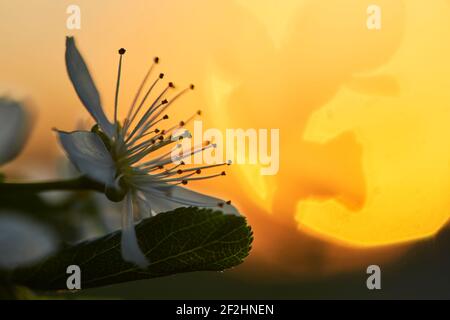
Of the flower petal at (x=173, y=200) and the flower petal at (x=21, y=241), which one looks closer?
the flower petal at (x=21, y=241)

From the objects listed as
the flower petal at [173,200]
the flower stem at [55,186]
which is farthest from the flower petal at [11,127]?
the flower petal at [173,200]

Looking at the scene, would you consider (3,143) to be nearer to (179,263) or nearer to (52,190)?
(52,190)

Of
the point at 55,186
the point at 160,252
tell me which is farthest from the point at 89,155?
the point at 160,252

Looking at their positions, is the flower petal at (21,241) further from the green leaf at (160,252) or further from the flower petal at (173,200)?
the flower petal at (173,200)

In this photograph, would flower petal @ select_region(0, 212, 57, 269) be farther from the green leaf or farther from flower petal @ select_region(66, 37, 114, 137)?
flower petal @ select_region(66, 37, 114, 137)

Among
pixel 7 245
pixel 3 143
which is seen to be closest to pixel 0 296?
pixel 7 245

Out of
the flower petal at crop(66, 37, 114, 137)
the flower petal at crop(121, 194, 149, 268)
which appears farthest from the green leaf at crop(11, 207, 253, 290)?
the flower petal at crop(66, 37, 114, 137)
